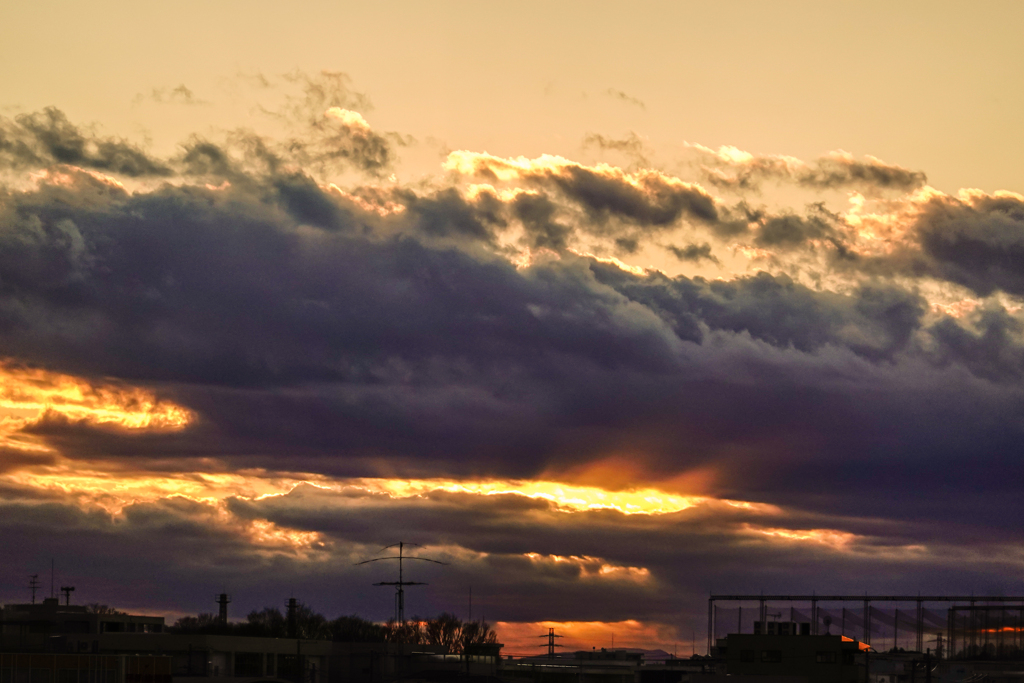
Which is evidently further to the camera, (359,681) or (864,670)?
(359,681)

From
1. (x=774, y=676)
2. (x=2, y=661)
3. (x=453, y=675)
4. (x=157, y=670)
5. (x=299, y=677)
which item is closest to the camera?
(x=2, y=661)

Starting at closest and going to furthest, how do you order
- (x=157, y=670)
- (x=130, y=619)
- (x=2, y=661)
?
(x=2, y=661), (x=157, y=670), (x=130, y=619)

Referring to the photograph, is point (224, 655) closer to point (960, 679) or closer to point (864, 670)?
point (864, 670)

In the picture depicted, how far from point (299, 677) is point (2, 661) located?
9694 centimetres

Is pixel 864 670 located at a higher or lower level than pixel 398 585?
lower

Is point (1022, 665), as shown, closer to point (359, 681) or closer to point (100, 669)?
point (359, 681)

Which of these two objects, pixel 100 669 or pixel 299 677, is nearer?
pixel 100 669

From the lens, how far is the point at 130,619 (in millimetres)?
193500

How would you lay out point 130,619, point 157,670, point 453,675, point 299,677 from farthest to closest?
point 130,619 < point 299,677 < point 453,675 < point 157,670

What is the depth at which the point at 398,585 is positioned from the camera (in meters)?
180

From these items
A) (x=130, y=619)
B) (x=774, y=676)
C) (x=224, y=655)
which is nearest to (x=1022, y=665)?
(x=774, y=676)

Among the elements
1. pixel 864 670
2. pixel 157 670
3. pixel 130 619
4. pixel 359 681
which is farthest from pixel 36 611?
pixel 864 670

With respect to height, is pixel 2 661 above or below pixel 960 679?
above

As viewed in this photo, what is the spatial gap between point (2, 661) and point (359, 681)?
4471 inches
